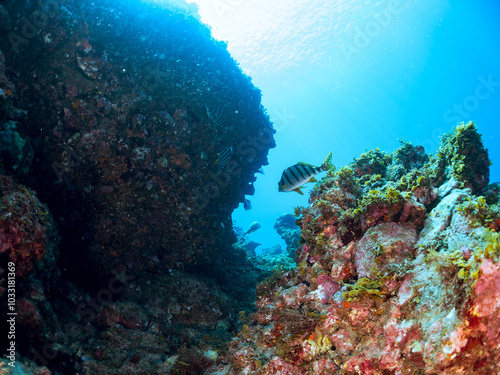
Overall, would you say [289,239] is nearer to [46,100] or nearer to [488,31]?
[46,100]

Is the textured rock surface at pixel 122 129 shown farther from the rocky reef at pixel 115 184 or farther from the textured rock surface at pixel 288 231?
the textured rock surface at pixel 288 231

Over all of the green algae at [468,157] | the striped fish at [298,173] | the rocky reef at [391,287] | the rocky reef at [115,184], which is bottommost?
the rocky reef at [391,287]

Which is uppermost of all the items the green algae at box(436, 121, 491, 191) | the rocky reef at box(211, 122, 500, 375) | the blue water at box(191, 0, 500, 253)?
the blue water at box(191, 0, 500, 253)

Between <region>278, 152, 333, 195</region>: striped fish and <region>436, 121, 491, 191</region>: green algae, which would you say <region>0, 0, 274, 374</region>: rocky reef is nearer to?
<region>278, 152, 333, 195</region>: striped fish

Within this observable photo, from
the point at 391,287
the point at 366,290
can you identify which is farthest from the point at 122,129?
the point at 391,287

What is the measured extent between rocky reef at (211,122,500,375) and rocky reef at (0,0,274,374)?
169 cm

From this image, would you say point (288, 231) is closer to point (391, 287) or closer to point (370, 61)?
point (391, 287)

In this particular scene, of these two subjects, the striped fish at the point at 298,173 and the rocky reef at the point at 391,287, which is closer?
the rocky reef at the point at 391,287

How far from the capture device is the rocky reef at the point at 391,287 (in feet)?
5.68

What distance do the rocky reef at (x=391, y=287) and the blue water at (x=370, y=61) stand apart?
20.3 ft

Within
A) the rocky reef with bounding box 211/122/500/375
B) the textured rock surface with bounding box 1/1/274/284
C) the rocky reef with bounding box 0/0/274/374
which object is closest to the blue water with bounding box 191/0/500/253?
the textured rock surface with bounding box 1/1/274/284

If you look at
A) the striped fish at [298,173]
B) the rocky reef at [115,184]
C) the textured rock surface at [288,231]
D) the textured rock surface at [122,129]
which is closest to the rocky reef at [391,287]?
the striped fish at [298,173]

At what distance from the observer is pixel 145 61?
21.4 ft

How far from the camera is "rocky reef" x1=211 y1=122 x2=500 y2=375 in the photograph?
1.73m
